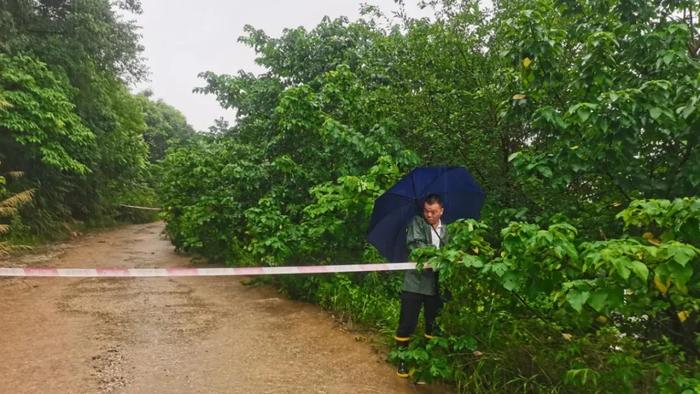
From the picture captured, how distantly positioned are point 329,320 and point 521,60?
3919 millimetres

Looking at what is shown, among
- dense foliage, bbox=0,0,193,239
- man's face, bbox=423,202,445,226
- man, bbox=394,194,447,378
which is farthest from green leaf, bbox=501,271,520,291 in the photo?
dense foliage, bbox=0,0,193,239

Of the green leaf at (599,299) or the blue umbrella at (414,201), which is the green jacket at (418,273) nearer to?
the blue umbrella at (414,201)

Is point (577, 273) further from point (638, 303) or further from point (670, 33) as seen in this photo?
point (670, 33)

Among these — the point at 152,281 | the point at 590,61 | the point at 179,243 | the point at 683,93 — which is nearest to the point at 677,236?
the point at 683,93

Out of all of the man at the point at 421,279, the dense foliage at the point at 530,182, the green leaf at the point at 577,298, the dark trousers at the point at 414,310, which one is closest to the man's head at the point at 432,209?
the man at the point at 421,279

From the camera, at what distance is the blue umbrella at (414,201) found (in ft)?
13.9

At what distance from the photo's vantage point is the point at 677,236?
2.53 meters

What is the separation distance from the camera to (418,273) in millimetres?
4113

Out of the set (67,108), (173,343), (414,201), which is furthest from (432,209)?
(67,108)

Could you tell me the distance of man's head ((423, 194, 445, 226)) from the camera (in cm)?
411

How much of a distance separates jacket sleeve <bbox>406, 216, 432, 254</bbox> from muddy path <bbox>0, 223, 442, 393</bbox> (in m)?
1.23

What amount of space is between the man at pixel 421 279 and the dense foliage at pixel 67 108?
9660 mm

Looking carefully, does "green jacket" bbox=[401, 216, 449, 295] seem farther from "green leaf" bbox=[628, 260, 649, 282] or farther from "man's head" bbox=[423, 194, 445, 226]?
"green leaf" bbox=[628, 260, 649, 282]

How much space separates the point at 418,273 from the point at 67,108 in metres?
12.2
